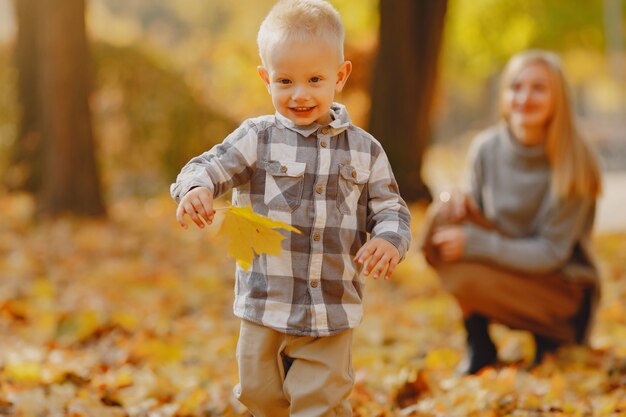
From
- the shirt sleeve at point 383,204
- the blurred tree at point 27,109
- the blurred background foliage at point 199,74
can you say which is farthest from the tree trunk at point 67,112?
the shirt sleeve at point 383,204

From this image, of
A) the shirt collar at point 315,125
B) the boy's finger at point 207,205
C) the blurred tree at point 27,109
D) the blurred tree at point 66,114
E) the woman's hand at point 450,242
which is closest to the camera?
the boy's finger at point 207,205

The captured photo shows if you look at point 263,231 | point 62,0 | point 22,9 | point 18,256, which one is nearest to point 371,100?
point 62,0

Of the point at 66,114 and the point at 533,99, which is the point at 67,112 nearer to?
the point at 66,114

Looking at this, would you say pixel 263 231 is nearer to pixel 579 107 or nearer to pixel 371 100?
pixel 371 100

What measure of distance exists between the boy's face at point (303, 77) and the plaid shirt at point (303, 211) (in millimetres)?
62

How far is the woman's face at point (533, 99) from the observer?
4465 mm

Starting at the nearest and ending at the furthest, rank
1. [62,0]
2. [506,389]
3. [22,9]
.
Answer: [506,389], [62,0], [22,9]

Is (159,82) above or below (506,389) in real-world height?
above

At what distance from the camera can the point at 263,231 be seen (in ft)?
7.88

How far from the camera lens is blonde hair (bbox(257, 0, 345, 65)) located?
2.40 metres

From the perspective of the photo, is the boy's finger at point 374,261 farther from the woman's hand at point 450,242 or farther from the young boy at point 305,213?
the woman's hand at point 450,242

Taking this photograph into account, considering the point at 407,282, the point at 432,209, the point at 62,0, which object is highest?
the point at 62,0

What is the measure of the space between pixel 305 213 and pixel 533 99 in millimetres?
2333

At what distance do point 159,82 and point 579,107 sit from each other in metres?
33.7
